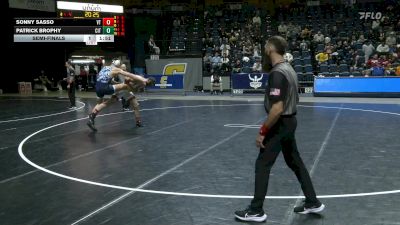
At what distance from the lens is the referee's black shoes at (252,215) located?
510 centimetres

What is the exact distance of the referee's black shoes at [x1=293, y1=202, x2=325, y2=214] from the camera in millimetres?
5332

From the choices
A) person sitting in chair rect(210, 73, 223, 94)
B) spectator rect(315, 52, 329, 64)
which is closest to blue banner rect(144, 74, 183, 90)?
person sitting in chair rect(210, 73, 223, 94)

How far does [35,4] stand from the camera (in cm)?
2872

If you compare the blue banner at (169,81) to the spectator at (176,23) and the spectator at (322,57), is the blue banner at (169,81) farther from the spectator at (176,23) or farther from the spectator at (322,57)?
the spectator at (322,57)

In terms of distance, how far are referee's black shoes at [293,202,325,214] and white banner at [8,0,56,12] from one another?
25.8m

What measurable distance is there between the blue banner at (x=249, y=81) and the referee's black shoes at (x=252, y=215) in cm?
1862

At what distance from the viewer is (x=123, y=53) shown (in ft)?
109

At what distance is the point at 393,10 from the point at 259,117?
715 inches

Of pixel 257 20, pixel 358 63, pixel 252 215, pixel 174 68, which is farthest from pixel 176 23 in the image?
pixel 252 215

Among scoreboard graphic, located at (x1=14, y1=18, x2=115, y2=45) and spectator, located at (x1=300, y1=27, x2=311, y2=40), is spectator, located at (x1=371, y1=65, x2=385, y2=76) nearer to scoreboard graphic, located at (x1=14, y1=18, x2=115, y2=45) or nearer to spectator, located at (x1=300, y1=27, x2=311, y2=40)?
spectator, located at (x1=300, y1=27, x2=311, y2=40)

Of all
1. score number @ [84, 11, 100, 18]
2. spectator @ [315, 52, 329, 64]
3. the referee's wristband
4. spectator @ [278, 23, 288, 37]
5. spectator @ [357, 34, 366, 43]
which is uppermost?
score number @ [84, 11, 100, 18]

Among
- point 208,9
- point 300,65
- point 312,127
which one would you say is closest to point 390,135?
point 312,127

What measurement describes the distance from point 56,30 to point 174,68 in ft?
23.7

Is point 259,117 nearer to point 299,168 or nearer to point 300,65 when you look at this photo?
point 299,168
